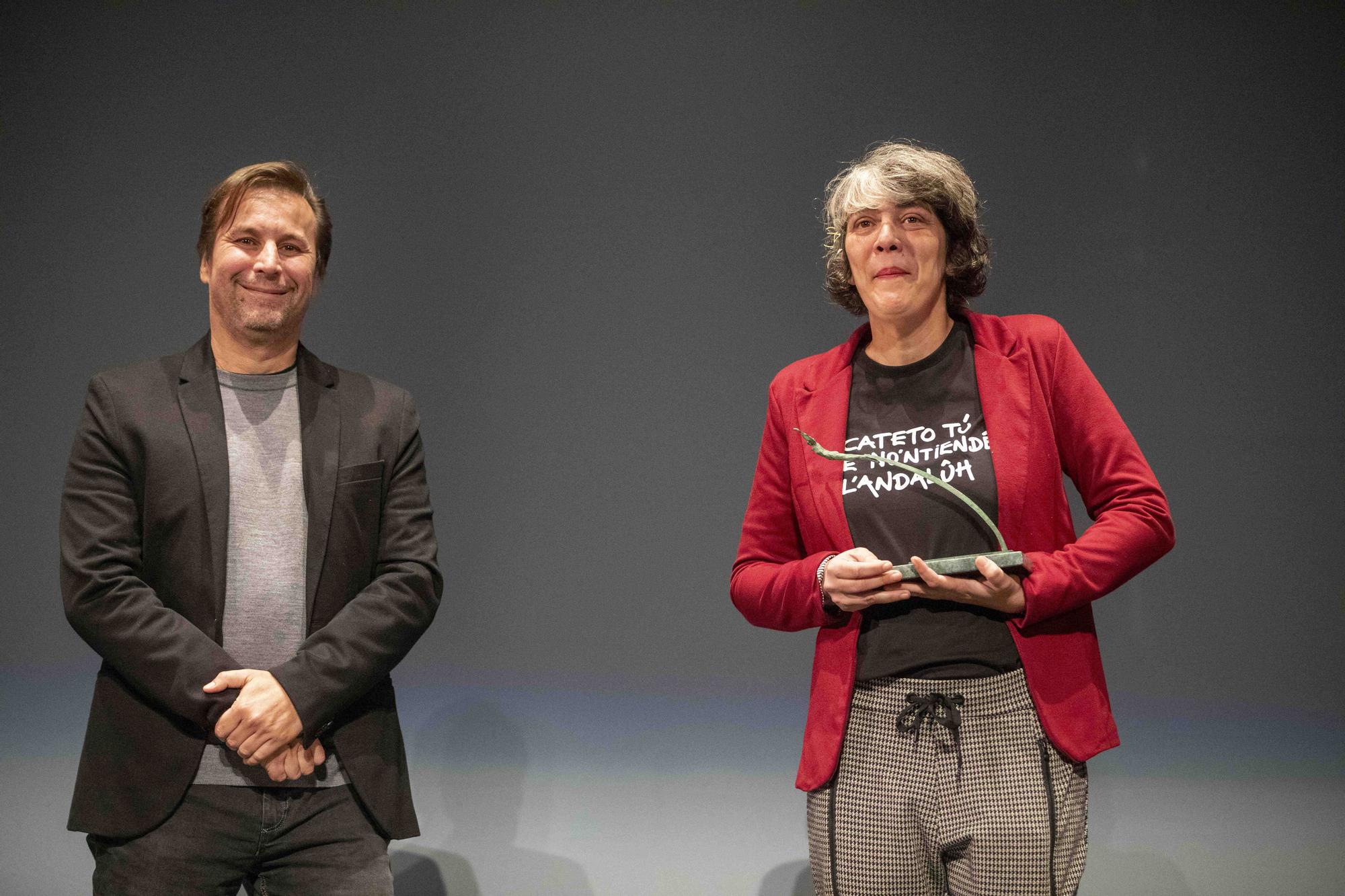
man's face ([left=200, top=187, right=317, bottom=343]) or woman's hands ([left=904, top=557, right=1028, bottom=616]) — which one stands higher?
man's face ([left=200, top=187, right=317, bottom=343])

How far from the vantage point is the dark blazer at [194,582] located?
1591 mm

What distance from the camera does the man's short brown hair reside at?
1.83m

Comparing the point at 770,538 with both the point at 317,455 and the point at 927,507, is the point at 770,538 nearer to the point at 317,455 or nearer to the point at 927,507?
the point at 927,507

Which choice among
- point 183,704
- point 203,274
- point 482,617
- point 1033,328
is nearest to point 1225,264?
point 1033,328

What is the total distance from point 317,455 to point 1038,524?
3.65 feet

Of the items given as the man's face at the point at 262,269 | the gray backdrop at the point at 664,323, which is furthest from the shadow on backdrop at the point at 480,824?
the man's face at the point at 262,269

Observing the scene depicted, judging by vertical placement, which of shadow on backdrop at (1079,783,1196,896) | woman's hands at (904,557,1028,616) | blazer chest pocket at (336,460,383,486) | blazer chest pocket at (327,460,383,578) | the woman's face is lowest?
shadow on backdrop at (1079,783,1196,896)

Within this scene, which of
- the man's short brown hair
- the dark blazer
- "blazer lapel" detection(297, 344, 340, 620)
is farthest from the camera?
the man's short brown hair

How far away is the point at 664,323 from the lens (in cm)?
280

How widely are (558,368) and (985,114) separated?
125 cm

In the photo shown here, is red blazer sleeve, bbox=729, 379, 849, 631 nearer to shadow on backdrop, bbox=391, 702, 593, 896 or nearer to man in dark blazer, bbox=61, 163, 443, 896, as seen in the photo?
man in dark blazer, bbox=61, 163, 443, 896

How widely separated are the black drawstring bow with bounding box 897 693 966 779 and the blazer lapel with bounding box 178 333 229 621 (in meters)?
1.03

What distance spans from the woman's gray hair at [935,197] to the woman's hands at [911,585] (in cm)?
50

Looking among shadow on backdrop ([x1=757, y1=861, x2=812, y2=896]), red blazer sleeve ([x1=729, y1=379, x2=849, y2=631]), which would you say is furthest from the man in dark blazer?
shadow on backdrop ([x1=757, y1=861, x2=812, y2=896])
